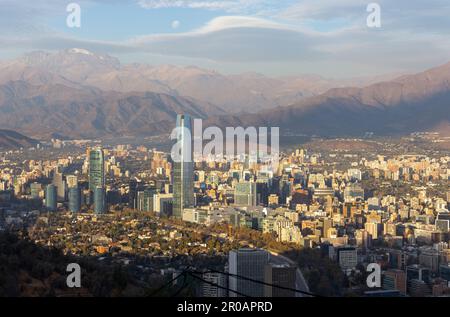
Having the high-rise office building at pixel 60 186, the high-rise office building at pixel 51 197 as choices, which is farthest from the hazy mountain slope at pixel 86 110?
the high-rise office building at pixel 51 197

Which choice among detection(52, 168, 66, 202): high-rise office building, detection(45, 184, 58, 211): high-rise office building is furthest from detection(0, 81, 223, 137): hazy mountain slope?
detection(45, 184, 58, 211): high-rise office building

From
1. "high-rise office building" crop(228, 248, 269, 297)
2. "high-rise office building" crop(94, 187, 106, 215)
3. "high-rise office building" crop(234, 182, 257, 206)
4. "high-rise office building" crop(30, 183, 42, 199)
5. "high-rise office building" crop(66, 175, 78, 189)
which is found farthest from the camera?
"high-rise office building" crop(66, 175, 78, 189)

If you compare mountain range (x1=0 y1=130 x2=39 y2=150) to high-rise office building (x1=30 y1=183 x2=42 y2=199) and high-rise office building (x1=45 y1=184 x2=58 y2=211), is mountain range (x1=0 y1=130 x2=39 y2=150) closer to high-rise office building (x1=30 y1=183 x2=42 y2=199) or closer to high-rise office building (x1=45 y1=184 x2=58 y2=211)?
high-rise office building (x1=30 y1=183 x2=42 y2=199)

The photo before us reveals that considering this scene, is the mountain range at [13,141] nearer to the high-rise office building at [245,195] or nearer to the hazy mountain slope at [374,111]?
the hazy mountain slope at [374,111]

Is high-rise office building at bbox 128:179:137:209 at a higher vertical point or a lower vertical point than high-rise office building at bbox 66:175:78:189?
lower

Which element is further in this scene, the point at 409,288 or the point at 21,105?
the point at 21,105
